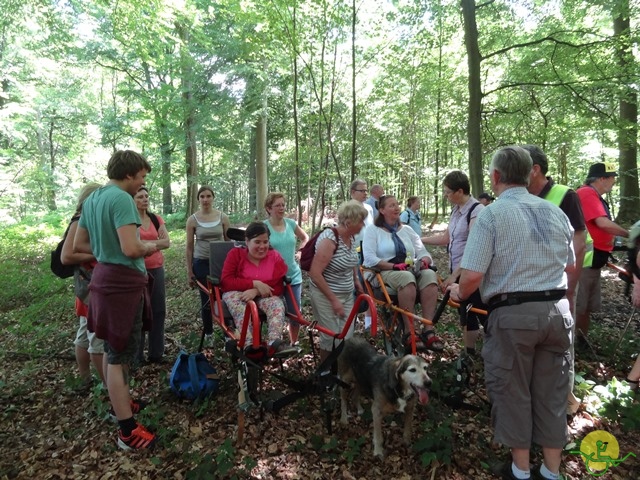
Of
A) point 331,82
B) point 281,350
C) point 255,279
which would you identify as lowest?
point 281,350

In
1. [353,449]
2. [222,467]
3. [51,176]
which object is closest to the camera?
[222,467]

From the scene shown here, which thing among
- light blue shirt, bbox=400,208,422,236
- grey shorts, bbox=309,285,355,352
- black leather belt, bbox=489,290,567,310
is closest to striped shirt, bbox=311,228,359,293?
grey shorts, bbox=309,285,355,352

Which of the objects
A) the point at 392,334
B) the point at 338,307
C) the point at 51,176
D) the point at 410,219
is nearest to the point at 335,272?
the point at 338,307

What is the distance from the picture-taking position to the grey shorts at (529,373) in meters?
2.15

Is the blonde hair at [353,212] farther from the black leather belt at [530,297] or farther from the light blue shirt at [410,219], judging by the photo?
the light blue shirt at [410,219]

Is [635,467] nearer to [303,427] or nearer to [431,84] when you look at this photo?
[303,427]

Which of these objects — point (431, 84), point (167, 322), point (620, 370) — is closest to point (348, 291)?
point (620, 370)

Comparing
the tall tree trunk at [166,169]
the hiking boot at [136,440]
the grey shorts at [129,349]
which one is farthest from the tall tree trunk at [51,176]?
the hiking boot at [136,440]

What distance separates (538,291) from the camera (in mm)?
2150

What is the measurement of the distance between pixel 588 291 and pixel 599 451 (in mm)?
2022

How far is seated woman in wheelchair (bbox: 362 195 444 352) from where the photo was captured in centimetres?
395

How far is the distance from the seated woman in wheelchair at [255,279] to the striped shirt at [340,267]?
46cm

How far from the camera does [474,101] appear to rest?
22.7 ft

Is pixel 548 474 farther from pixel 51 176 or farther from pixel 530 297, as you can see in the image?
pixel 51 176
